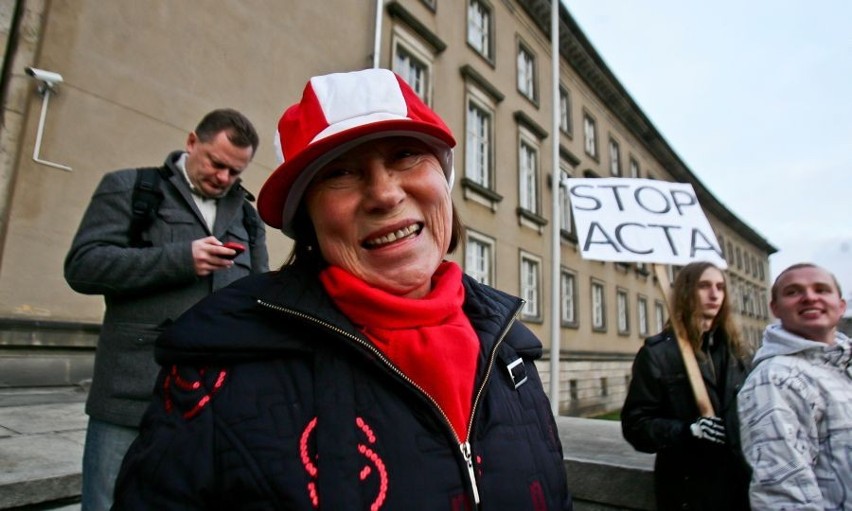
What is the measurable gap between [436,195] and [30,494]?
240 cm

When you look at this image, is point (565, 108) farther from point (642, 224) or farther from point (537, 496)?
point (537, 496)

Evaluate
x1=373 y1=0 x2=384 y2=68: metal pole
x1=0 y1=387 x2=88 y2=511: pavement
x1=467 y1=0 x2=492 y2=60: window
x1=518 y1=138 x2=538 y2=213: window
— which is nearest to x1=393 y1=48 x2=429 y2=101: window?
x1=373 y1=0 x2=384 y2=68: metal pole

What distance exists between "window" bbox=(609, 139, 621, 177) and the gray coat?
23.6 metres

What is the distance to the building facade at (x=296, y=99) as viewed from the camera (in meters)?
6.02

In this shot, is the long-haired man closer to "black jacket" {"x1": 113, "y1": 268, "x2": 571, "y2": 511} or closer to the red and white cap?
"black jacket" {"x1": 113, "y1": 268, "x2": 571, "y2": 511}

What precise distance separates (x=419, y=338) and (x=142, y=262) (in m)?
1.05

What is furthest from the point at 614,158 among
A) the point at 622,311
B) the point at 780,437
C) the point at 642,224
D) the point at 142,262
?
the point at 142,262

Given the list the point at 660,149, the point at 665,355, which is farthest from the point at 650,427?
the point at 660,149

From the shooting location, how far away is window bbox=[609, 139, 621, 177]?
23.8 meters

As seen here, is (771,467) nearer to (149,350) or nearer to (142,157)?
(149,350)

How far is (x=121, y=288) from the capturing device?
1.70 meters

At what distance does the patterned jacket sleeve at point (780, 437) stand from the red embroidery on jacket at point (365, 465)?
172 centimetres

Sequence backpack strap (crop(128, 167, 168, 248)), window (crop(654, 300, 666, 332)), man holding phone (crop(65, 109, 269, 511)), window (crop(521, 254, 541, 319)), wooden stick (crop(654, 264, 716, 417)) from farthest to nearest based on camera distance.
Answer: window (crop(654, 300, 666, 332)) < window (crop(521, 254, 541, 319)) < wooden stick (crop(654, 264, 716, 417)) < backpack strap (crop(128, 167, 168, 248)) < man holding phone (crop(65, 109, 269, 511))

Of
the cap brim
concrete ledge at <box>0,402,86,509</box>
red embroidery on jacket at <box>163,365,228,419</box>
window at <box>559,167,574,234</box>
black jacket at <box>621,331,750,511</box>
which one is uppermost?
window at <box>559,167,574,234</box>
